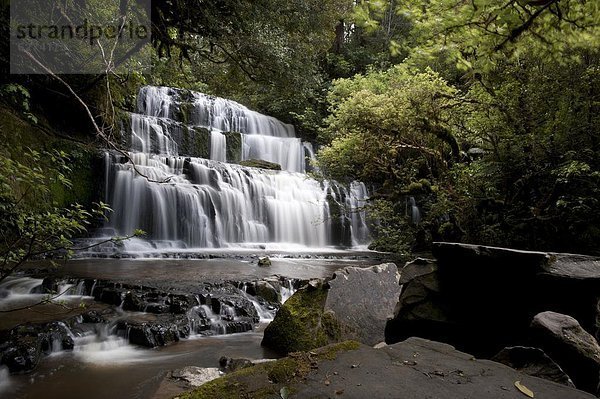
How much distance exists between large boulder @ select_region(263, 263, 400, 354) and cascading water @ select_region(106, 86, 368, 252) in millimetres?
6375

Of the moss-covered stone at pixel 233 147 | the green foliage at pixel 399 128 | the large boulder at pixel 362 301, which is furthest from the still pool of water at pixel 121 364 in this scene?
the moss-covered stone at pixel 233 147

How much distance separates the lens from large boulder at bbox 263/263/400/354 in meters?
4.39

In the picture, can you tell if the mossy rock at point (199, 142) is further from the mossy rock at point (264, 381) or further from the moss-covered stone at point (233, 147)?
the mossy rock at point (264, 381)

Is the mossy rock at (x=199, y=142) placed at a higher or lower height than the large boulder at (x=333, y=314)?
higher

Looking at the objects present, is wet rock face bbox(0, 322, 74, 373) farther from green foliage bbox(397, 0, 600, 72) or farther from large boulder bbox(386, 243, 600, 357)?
green foliage bbox(397, 0, 600, 72)

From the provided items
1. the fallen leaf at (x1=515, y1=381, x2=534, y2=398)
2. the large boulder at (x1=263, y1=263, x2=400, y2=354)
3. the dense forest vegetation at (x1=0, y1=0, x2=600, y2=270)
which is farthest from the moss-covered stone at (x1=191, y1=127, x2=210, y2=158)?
the fallen leaf at (x1=515, y1=381, x2=534, y2=398)

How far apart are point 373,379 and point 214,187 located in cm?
1264

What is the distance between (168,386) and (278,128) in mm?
20257

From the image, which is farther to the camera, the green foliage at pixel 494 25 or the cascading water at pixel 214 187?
the cascading water at pixel 214 187

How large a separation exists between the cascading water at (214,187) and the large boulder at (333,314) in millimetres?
6375

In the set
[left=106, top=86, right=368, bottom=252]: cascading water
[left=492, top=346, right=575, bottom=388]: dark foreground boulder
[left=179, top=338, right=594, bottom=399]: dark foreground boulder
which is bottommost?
[left=492, top=346, right=575, bottom=388]: dark foreground boulder

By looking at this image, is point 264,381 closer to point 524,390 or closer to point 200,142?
point 524,390

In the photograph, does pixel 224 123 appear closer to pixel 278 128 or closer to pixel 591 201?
pixel 278 128

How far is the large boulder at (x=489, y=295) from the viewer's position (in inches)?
134
